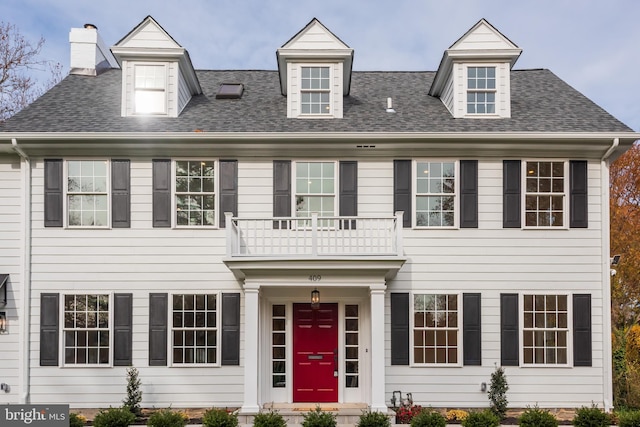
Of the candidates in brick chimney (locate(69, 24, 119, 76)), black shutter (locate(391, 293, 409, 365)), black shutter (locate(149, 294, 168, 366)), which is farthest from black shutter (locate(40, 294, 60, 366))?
black shutter (locate(391, 293, 409, 365))

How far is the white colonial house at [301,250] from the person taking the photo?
10992 millimetres

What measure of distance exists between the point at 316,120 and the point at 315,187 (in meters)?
1.71

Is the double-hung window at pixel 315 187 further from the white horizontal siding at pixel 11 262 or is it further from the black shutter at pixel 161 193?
the white horizontal siding at pixel 11 262

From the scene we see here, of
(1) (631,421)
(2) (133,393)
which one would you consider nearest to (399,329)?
(1) (631,421)

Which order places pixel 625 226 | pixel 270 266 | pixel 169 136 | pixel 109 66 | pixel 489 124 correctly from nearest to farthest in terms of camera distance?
pixel 270 266 < pixel 169 136 < pixel 489 124 < pixel 109 66 < pixel 625 226

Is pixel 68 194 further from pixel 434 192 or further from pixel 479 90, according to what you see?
pixel 479 90

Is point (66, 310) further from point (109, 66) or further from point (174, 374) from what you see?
point (109, 66)

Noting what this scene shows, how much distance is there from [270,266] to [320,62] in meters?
5.19

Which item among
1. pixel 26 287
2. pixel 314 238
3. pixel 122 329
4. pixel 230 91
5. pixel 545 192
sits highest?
pixel 230 91

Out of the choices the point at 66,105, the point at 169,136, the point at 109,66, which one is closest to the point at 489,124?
the point at 169,136

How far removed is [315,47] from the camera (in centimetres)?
1218

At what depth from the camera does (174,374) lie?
11.0 meters

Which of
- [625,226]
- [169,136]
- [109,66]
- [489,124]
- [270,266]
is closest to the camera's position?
[270,266]

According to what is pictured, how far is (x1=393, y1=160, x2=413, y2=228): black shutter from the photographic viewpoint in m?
11.3
